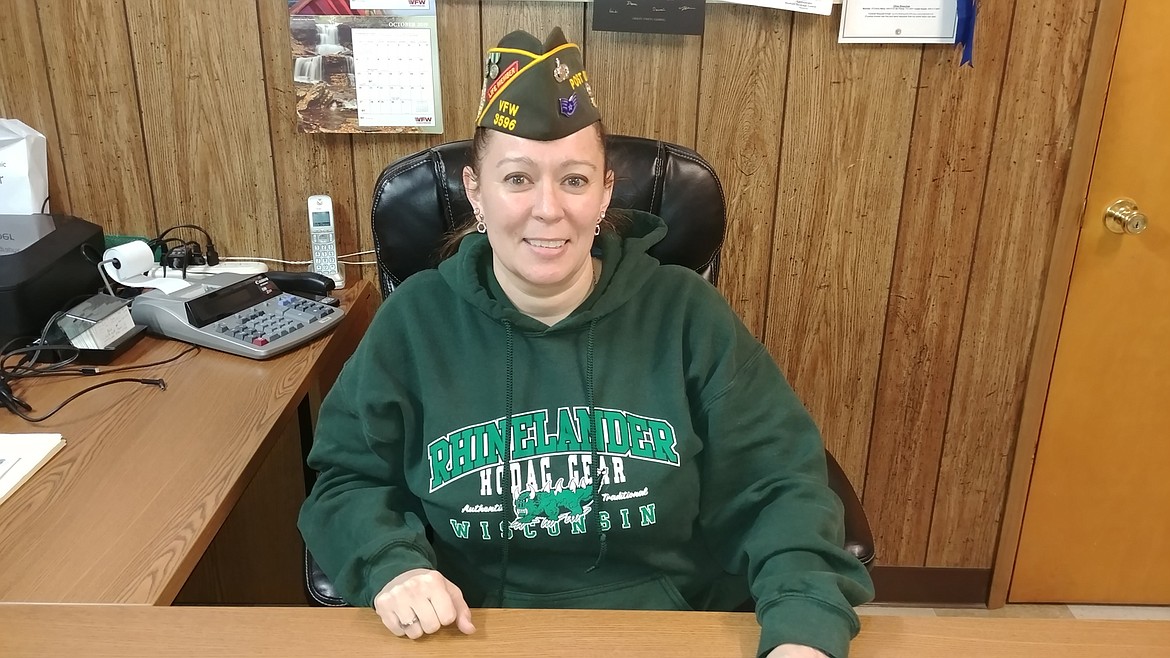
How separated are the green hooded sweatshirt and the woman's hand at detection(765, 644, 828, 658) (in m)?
0.24

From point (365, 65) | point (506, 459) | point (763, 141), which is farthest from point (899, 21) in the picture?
point (506, 459)

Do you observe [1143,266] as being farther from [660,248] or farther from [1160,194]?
[660,248]

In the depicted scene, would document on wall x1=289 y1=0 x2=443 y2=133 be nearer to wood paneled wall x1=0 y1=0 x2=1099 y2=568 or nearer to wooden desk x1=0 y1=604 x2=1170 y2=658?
wood paneled wall x1=0 y1=0 x2=1099 y2=568

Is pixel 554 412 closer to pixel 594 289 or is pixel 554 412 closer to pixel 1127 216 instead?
pixel 594 289

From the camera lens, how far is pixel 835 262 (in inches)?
74.9

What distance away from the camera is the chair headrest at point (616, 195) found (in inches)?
55.6

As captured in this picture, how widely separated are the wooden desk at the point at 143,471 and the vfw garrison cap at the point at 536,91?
570 millimetres

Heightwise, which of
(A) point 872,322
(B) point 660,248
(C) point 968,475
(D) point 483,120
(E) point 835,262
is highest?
(D) point 483,120

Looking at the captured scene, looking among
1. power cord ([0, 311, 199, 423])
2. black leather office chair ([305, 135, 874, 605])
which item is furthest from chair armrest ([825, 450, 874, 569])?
power cord ([0, 311, 199, 423])

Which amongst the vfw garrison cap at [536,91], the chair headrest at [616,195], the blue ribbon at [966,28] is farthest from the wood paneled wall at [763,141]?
the vfw garrison cap at [536,91]

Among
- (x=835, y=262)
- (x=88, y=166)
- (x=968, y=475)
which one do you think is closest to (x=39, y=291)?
(x=88, y=166)

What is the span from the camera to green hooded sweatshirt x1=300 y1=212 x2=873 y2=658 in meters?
1.17

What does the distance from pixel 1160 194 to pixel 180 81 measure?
2.00m

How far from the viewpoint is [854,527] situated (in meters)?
1.25
